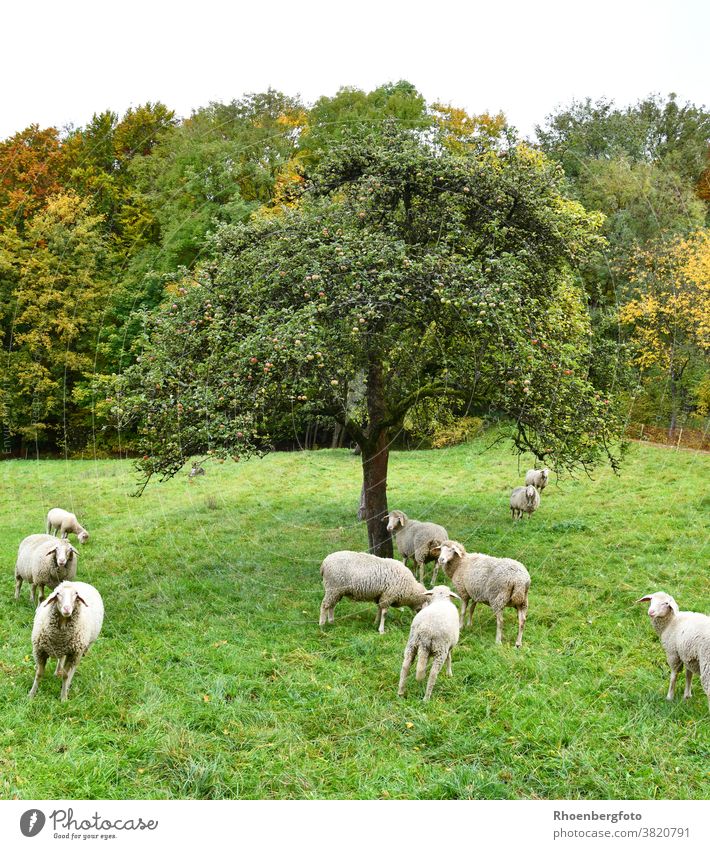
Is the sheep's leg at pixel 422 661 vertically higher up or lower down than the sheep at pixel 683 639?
lower down

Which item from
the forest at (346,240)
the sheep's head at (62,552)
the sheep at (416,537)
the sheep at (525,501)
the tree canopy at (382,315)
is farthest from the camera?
the sheep at (525,501)

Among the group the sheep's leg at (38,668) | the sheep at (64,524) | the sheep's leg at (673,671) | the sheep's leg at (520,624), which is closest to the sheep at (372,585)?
the sheep's leg at (520,624)

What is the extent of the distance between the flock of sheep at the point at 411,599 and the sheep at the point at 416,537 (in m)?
0.02

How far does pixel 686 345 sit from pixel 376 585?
19635mm

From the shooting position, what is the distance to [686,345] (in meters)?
25.9

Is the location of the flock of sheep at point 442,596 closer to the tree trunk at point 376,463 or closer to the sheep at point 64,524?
the tree trunk at point 376,463

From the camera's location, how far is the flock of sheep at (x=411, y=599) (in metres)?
8.93

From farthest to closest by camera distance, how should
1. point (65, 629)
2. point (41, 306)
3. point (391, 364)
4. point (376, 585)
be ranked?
point (41, 306)
point (391, 364)
point (376, 585)
point (65, 629)

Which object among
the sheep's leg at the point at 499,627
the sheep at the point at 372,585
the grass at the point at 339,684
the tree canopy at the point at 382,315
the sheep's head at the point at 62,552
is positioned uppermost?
the tree canopy at the point at 382,315

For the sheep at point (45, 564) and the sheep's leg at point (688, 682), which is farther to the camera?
the sheep at point (45, 564)

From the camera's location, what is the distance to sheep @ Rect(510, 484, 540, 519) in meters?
19.5

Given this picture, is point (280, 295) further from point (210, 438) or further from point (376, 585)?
point (376, 585)

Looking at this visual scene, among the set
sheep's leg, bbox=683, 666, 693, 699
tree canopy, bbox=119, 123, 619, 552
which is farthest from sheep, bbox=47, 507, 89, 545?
sheep's leg, bbox=683, 666, 693, 699
